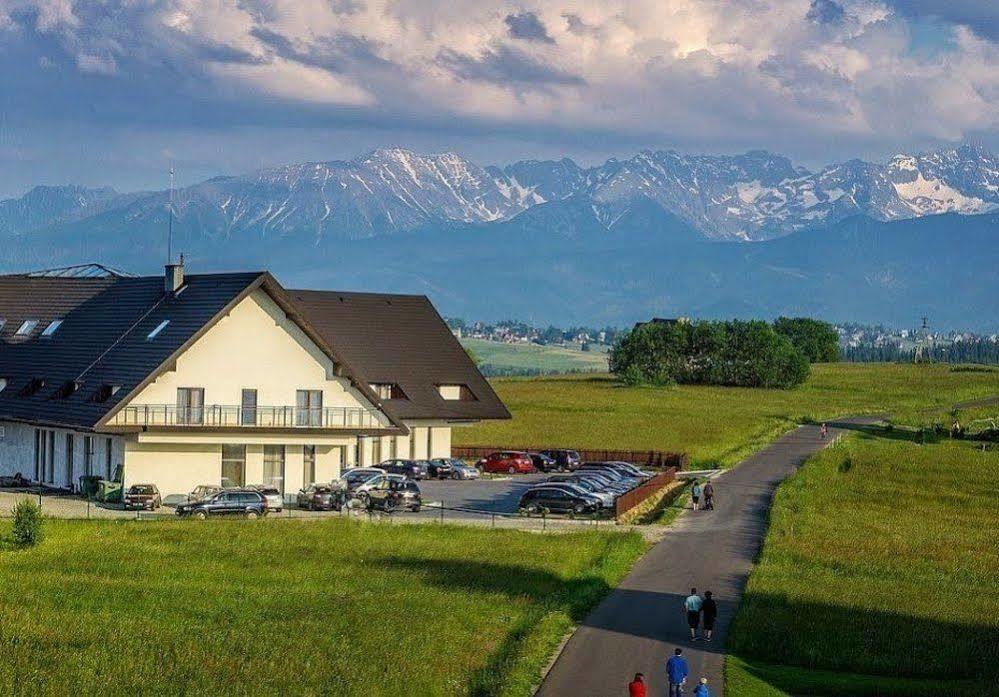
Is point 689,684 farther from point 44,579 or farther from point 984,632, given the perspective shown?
point 44,579

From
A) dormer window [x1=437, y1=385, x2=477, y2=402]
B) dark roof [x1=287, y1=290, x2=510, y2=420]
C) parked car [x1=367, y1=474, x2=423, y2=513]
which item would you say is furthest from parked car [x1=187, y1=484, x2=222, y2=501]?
dormer window [x1=437, y1=385, x2=477, y2=402]

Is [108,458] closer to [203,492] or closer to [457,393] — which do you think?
[203,492]

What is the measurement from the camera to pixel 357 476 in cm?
7031

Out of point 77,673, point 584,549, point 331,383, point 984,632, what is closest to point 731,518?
point 584,549

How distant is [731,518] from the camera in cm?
6394

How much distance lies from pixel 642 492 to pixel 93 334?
2601 cm

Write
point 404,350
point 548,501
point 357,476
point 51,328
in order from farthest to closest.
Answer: point 404,350 < point 51,328 < point 357,476 < point 548,501

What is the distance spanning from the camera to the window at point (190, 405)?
66875 mm

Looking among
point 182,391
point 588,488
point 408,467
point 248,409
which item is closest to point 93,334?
point 182,391

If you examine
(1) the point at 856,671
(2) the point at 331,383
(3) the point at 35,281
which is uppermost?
(3) the point at 35,281

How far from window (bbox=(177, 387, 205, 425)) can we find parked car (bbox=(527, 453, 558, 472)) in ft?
81.5

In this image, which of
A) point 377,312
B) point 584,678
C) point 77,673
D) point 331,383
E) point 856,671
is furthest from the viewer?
point 377,312

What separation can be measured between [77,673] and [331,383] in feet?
135

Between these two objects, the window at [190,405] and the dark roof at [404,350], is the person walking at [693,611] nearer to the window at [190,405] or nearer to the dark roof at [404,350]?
the window at [190,405]
